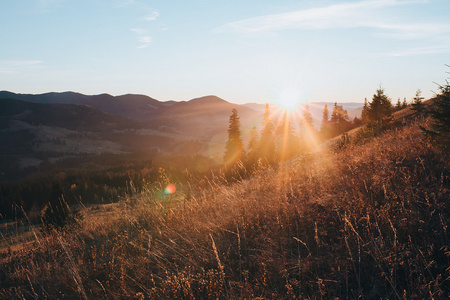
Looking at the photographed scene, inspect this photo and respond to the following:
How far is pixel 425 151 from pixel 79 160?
45610 mm

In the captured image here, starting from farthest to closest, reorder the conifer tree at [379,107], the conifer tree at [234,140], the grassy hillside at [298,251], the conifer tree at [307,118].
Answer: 1. the conifer tree at [307,118]
2. the conifer tree at [234,140]
3. the conifer tree at [379,107]
4. the grassy hillside at [298,251]

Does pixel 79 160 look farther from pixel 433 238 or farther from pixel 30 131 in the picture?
pixel 433 238

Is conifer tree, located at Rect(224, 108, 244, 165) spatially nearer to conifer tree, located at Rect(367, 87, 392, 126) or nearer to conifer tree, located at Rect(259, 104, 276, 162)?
conifer tree, located at Rect(259, 104, 276, 162)

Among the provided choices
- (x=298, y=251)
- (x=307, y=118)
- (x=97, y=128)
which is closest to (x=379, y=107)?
→ (x=298, y=251)

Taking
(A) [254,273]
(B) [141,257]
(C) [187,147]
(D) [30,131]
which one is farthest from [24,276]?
(D) [30,131]

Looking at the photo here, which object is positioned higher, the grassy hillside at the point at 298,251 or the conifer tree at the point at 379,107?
the conifer tree at the point at 379,107

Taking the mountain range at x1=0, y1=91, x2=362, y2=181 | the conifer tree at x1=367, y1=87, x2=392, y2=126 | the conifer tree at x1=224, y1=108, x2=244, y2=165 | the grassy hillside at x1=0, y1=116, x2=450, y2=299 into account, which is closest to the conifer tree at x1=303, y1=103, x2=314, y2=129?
the mountain range at x1=0, y1=91, x2=362, y2=181

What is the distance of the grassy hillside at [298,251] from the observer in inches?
106

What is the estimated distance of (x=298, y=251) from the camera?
2.87m

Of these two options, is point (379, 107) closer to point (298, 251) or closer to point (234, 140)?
point (234, 140)

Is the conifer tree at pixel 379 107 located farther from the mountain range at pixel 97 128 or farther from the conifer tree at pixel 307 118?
the conifer tree at pixel 307 118

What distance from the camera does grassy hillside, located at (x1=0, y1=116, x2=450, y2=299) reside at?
8.82 ft

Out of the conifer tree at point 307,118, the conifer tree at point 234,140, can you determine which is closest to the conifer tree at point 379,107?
the conifer tree at point 234,140

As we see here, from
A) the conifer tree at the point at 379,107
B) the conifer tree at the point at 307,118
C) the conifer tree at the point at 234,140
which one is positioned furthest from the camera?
the conifer tree at the point at 307,118
